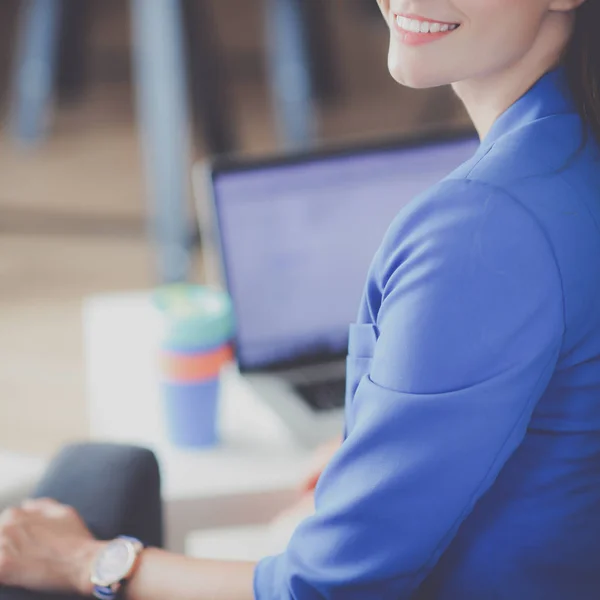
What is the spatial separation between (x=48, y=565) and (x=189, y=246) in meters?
2.42

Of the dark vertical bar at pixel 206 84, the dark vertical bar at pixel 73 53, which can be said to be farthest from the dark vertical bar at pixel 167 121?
the dark vertical bar at pixel 73 53

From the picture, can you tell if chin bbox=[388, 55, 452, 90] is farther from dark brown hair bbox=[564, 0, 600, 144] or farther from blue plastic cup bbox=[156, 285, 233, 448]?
blue plastic cup bbox=[156, 285, 233, 448]

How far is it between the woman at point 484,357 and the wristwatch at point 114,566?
0.18m

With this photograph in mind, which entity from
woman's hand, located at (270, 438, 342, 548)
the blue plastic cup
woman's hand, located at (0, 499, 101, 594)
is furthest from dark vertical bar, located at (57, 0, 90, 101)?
woman's hand, located at (0, 499, 101, 594)

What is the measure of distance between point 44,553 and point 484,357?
53cm

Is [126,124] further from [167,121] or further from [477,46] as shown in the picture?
[477,46]

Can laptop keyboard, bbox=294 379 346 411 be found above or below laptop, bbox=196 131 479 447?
below

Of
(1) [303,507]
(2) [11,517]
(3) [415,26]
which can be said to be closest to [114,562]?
(2) [11,517]

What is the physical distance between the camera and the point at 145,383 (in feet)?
4.78

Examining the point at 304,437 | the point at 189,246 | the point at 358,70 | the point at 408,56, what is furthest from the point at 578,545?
the point at 358,70

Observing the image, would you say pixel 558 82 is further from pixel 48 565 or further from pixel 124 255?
pixel 124 255

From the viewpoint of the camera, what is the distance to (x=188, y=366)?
4.17 feet

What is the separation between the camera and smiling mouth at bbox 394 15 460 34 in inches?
32.1

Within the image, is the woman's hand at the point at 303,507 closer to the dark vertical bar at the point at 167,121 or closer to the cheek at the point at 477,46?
the cheek at the point at 477,46
